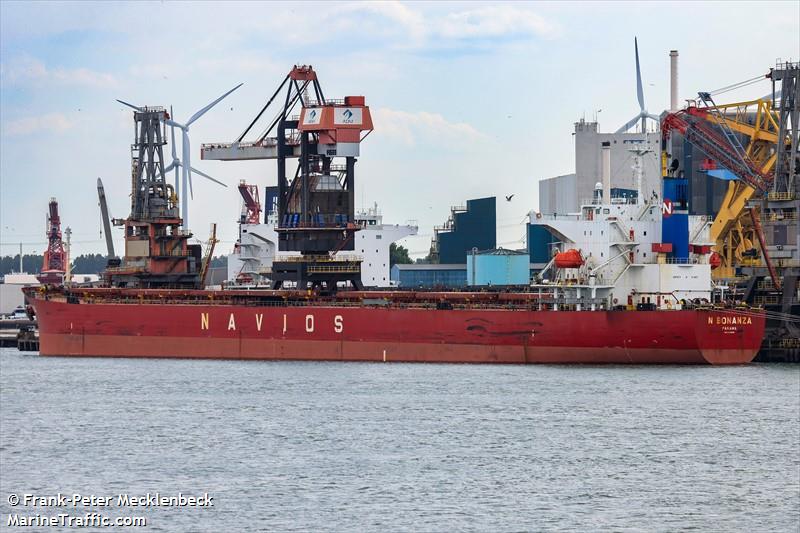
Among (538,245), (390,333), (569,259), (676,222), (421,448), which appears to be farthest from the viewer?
(538,245)

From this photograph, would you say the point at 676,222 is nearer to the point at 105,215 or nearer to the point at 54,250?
the point at 105,215

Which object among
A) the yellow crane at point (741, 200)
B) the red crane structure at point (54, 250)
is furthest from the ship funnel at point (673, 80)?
the red crane structure at point (54, 250)

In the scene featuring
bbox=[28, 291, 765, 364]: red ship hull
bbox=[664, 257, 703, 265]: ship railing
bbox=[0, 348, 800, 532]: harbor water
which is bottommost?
bbox=[0, 348, 800, 532]: harbor water

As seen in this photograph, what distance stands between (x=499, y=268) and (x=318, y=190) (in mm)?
25506

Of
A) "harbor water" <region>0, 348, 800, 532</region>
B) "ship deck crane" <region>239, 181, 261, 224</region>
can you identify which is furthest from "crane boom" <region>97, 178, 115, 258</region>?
"harbor water" <region>0, 348, 800, 532</region>

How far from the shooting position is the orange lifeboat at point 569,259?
4962 centimetres

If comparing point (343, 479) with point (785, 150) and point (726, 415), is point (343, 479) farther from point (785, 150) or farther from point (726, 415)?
point (785, 150)

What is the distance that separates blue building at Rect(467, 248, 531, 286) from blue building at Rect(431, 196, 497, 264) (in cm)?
1085

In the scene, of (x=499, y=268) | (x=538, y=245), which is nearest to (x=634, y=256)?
(x=499, y=268)

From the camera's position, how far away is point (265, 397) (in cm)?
4075

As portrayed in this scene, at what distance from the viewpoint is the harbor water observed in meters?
26.8

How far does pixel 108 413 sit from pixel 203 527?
13366 millimetres

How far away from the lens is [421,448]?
32.4m

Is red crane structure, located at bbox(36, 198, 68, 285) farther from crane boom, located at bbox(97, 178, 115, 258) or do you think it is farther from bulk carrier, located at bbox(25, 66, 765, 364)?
bulk carrier, located at bbox(25, 66, 765, 364)
